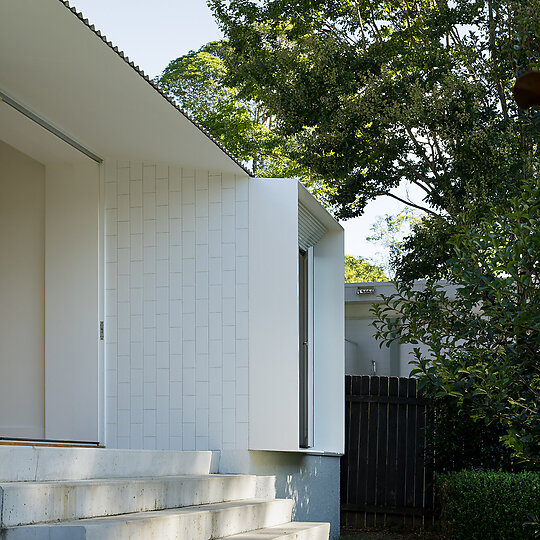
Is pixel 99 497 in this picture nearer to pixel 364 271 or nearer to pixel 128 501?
pixel 128 501

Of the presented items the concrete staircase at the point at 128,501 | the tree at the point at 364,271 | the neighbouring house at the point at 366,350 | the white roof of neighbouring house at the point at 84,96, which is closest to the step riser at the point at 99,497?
the concrete staircase at the point at 128,501

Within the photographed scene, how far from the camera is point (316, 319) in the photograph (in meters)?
7.89

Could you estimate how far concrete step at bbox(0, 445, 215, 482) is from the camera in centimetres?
328

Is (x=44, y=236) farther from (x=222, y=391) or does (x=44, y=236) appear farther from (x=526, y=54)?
(x=526, y=54)

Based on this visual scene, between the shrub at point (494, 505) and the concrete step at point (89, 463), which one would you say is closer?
the concrete step at point (89, 463)

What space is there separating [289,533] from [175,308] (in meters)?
1.93

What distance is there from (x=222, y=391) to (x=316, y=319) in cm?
239

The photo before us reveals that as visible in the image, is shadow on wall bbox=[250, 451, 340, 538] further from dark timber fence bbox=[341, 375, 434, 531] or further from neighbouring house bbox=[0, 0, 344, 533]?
dark timber fence bbox=[341, 375, 434, 531]

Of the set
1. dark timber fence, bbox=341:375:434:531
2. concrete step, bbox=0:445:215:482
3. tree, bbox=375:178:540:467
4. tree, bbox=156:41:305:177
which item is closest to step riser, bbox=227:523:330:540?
concrete step, bbox=0:445:215:482

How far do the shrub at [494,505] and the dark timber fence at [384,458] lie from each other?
1993 millimetres

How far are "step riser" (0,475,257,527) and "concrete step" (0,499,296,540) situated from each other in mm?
65

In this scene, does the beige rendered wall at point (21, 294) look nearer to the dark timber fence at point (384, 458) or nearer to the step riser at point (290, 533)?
the step riser at point (290, 533)

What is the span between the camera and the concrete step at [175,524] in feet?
9.17

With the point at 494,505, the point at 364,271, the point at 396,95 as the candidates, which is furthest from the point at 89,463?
the point at 364,271
